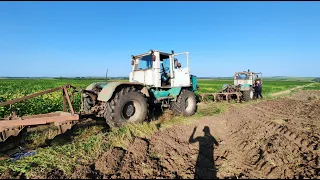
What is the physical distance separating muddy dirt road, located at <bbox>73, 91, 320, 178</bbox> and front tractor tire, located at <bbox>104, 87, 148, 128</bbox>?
1110 mm

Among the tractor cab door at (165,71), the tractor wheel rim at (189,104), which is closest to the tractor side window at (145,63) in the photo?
the tractor cab door at (165,71)

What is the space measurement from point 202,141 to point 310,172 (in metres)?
2.35

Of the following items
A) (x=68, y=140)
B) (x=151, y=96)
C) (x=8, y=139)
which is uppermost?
(x=151, y=96)

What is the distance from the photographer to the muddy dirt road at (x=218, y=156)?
3.47 meters

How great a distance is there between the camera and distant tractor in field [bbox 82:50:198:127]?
606cm

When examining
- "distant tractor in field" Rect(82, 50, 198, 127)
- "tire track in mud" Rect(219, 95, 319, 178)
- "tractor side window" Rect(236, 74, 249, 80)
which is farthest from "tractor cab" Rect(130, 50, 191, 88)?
"tractor side window" Rect(236, 74, 249, 80)

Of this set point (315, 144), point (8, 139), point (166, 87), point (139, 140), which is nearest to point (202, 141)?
point (139, 140)

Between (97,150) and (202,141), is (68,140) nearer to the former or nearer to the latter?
(97,150)

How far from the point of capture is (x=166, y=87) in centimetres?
784

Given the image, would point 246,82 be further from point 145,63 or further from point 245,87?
point 145,63

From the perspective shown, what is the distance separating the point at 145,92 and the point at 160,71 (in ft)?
4.01

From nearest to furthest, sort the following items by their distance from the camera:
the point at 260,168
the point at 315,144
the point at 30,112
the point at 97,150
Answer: the point at 260,168 < the point at 97,150 < the point at 315,144 < the point at 30,112

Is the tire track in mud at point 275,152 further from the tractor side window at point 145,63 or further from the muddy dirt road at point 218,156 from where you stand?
the tractor side window at point 145,63

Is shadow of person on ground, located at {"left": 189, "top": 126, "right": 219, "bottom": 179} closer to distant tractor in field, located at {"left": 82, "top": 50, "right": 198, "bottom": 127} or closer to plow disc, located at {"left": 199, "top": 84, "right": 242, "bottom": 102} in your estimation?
distant tractor in field, located at {"left": 82, "top": 50, "right": 198, "bottom": 127}
